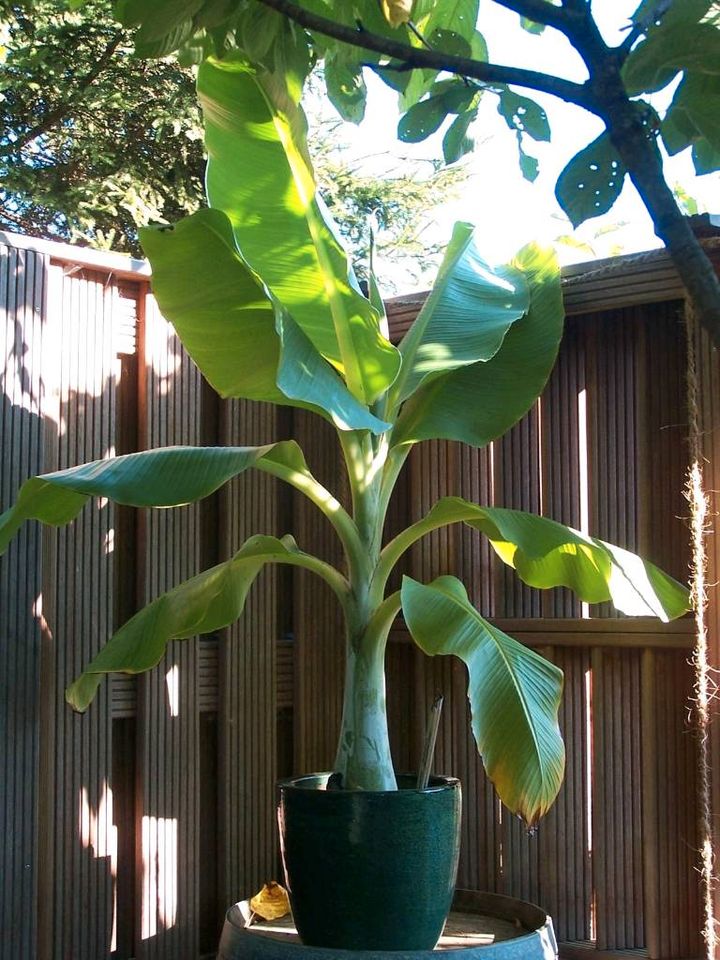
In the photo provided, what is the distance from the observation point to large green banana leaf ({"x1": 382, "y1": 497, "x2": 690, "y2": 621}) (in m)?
1.84

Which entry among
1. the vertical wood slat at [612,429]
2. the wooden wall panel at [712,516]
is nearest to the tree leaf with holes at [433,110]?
the wooden wall panel at [712,516]

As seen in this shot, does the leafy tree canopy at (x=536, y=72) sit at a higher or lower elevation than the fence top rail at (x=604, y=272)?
lower

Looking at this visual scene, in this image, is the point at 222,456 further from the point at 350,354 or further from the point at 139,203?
the point at 139,203

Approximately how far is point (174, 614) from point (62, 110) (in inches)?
208

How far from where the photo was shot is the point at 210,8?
0.89 m

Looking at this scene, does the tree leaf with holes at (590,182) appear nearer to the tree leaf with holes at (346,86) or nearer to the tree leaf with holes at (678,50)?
the tree leaf with holes at (678,50)

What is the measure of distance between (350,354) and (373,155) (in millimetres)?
6603

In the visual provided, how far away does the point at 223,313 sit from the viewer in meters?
1.94

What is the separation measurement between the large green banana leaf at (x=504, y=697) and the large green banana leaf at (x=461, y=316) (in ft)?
1.38

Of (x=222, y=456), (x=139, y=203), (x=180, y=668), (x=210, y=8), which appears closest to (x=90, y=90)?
(x=139, y=203)

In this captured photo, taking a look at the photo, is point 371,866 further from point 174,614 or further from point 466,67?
point 466,67

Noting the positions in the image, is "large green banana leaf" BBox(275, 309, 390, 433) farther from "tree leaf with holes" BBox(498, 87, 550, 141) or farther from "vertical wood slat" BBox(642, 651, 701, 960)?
"vertical wood slat" BBox(642, 651, 701, 960)

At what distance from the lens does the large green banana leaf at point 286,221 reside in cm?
195

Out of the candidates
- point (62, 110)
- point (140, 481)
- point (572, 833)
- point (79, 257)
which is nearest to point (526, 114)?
point (140, 481)
